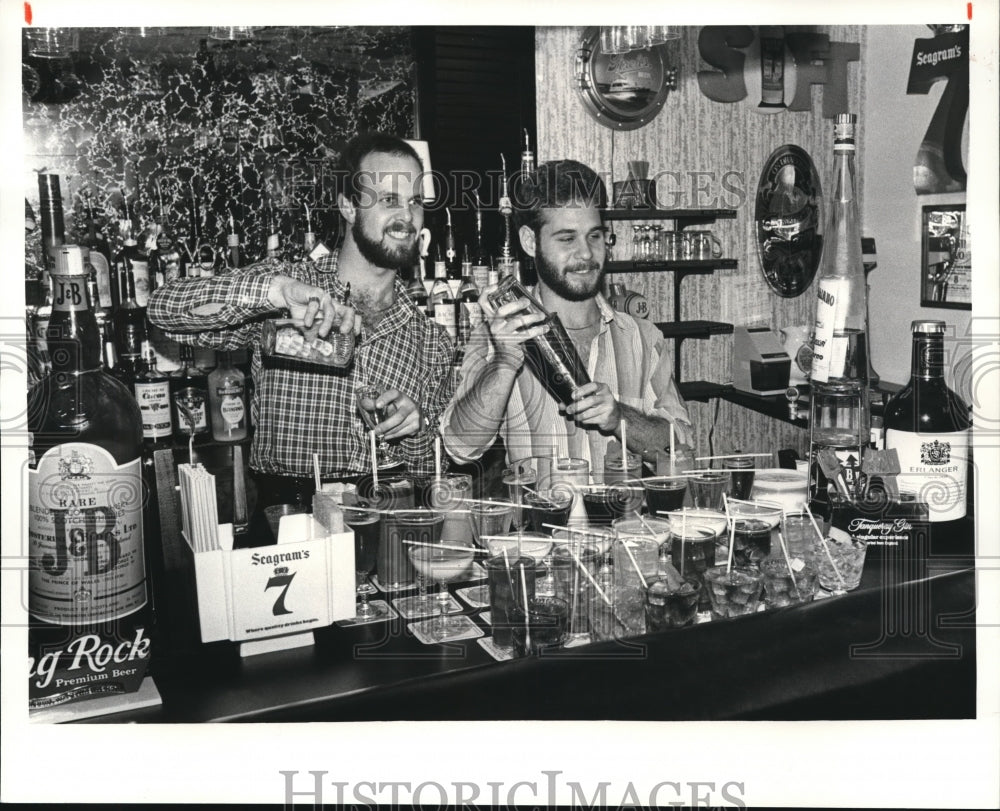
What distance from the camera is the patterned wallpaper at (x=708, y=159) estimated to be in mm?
1908

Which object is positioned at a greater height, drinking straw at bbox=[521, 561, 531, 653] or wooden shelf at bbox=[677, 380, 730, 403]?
wooden shelf at bbox=[677, 380, 730, 403]

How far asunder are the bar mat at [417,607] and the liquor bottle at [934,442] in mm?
989

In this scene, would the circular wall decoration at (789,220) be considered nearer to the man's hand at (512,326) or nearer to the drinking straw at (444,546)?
the man's hand at (512,326)

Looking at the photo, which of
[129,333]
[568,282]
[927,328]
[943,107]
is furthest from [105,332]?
[943,107]

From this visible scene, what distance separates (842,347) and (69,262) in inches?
61.3

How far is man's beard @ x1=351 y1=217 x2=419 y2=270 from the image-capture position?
1896 millimetres

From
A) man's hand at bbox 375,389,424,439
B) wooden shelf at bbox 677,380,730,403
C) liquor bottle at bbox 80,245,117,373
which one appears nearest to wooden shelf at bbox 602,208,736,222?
wooden shelf at bbox 677,380,730,403

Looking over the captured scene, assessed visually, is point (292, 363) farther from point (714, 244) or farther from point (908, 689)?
point (908, 689)

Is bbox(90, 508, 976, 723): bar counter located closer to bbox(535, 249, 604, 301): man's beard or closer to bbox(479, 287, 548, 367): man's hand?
bbox(479, 287, 548, 367): man's hand

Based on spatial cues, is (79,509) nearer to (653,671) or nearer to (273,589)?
(273,589)

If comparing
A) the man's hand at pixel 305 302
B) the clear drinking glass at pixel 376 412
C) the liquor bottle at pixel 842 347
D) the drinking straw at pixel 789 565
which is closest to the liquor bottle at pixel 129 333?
the man's hand at pixel 305 302

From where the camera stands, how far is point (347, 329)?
75.5 inches

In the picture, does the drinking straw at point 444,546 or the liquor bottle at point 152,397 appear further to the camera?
the liquor bottle at point 152,397

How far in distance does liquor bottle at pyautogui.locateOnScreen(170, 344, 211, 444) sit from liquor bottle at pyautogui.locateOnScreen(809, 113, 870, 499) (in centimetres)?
128
